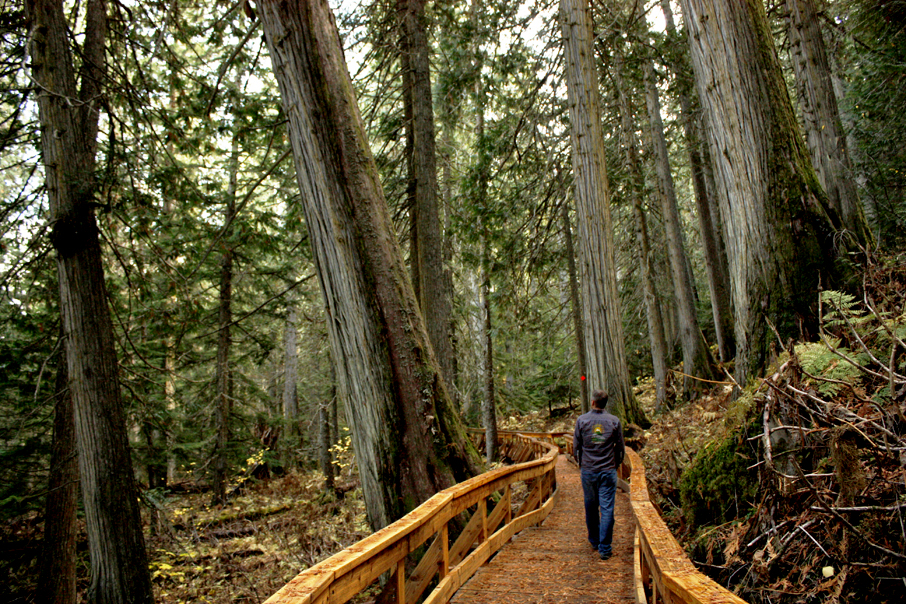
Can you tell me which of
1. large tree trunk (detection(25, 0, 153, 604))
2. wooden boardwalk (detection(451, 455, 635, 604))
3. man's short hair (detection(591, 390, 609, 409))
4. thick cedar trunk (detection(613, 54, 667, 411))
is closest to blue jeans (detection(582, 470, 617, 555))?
wooden boardwalk (detection(451, 455, 635, 604))

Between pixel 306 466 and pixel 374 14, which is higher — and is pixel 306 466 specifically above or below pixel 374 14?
below

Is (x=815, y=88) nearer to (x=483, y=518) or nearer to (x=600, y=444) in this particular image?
(x=600, y=444)

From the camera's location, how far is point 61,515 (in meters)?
7.91

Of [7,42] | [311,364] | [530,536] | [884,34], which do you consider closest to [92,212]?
[7,42]

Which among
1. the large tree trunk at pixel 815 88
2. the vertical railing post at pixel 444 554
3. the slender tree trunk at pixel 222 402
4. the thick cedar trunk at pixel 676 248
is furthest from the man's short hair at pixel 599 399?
the slender tree trunk at pixel 222 402

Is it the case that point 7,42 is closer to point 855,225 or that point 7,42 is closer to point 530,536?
point 530,536

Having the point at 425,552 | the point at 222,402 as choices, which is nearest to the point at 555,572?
the point at 425,552

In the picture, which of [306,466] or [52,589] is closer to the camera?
[52,589]

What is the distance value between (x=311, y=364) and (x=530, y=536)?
64.3ft

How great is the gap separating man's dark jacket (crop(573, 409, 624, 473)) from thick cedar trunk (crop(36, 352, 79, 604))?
7276 mm

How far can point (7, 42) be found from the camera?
776cm

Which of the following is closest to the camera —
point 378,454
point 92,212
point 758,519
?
point 758,519

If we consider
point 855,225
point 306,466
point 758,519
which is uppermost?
point 855,225

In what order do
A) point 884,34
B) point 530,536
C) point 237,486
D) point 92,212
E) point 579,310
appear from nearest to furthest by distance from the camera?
point 530,536, point 92,212, point 884,34, point 237,486, point 579,310
